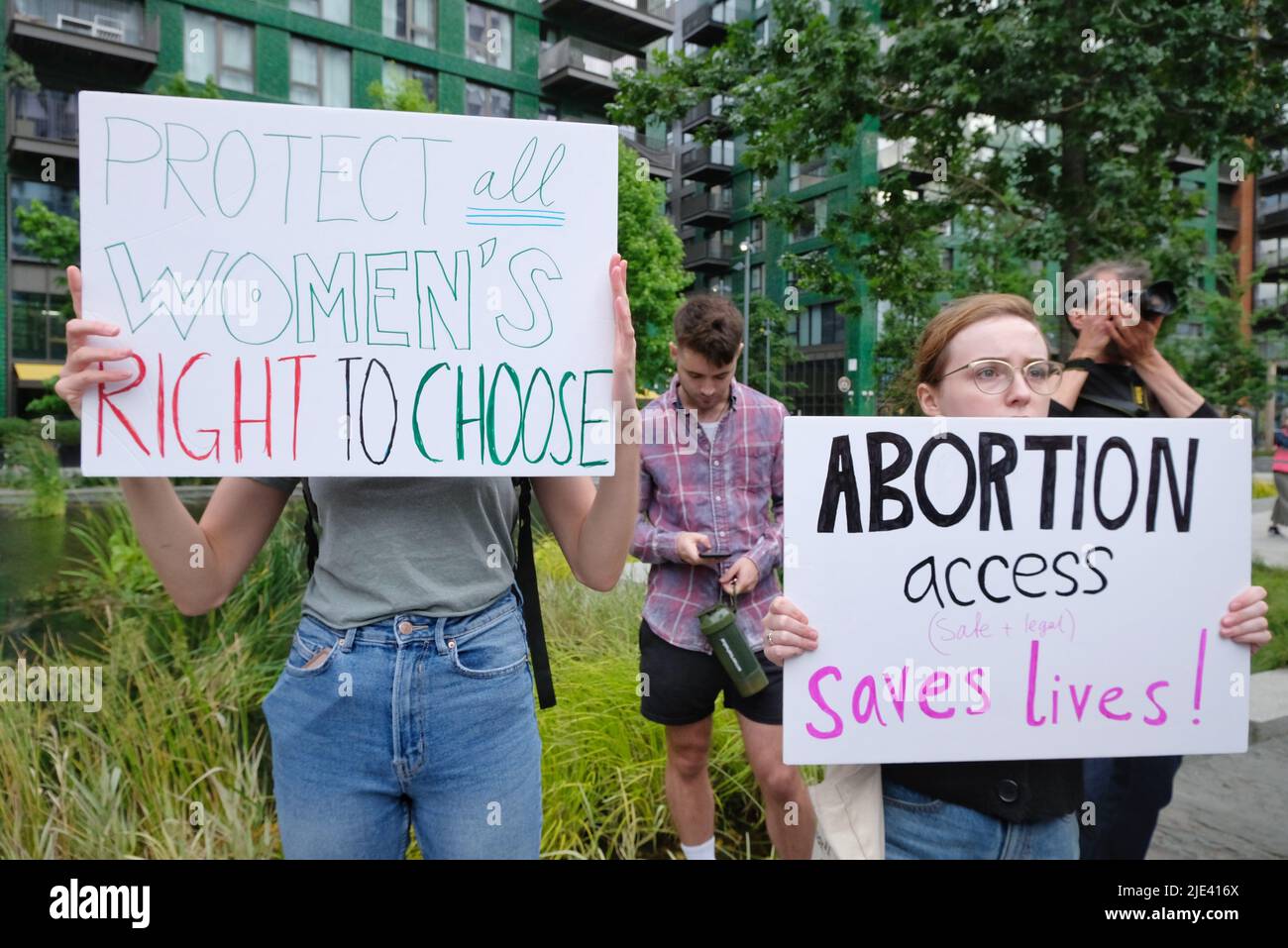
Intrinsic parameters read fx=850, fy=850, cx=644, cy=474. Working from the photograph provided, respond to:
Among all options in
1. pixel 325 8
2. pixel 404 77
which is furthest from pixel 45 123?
pixel 404 77

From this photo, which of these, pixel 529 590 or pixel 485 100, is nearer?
pixel 529 590

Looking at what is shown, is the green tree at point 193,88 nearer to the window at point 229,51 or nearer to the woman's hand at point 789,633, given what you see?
the window at point 229,51

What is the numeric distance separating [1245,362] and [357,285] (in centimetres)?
1016

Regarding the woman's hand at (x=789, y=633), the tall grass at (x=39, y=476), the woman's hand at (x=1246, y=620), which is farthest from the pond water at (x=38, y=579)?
the woman's hand at (x=1246, y=620)

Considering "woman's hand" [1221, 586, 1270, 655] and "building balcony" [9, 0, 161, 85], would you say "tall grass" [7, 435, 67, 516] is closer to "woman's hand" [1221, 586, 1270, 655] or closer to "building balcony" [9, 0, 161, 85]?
"woman's hand" [1221, 586, 1270, 655]

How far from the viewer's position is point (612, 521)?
1.60 metres

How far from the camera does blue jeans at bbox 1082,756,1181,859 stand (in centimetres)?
249

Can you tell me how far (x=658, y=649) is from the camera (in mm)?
2738

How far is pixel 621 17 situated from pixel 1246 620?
7.52m

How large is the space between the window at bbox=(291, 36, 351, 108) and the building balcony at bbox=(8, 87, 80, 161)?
6372 mm

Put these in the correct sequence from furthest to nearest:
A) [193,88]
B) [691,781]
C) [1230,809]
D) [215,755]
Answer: [193,88]
[1230,809]
[215,755]
[691,781]

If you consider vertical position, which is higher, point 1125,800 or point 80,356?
point 80,356

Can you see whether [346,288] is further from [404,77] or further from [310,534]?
[404,77]

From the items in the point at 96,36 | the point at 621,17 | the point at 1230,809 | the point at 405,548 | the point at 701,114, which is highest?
the point at 96,36
